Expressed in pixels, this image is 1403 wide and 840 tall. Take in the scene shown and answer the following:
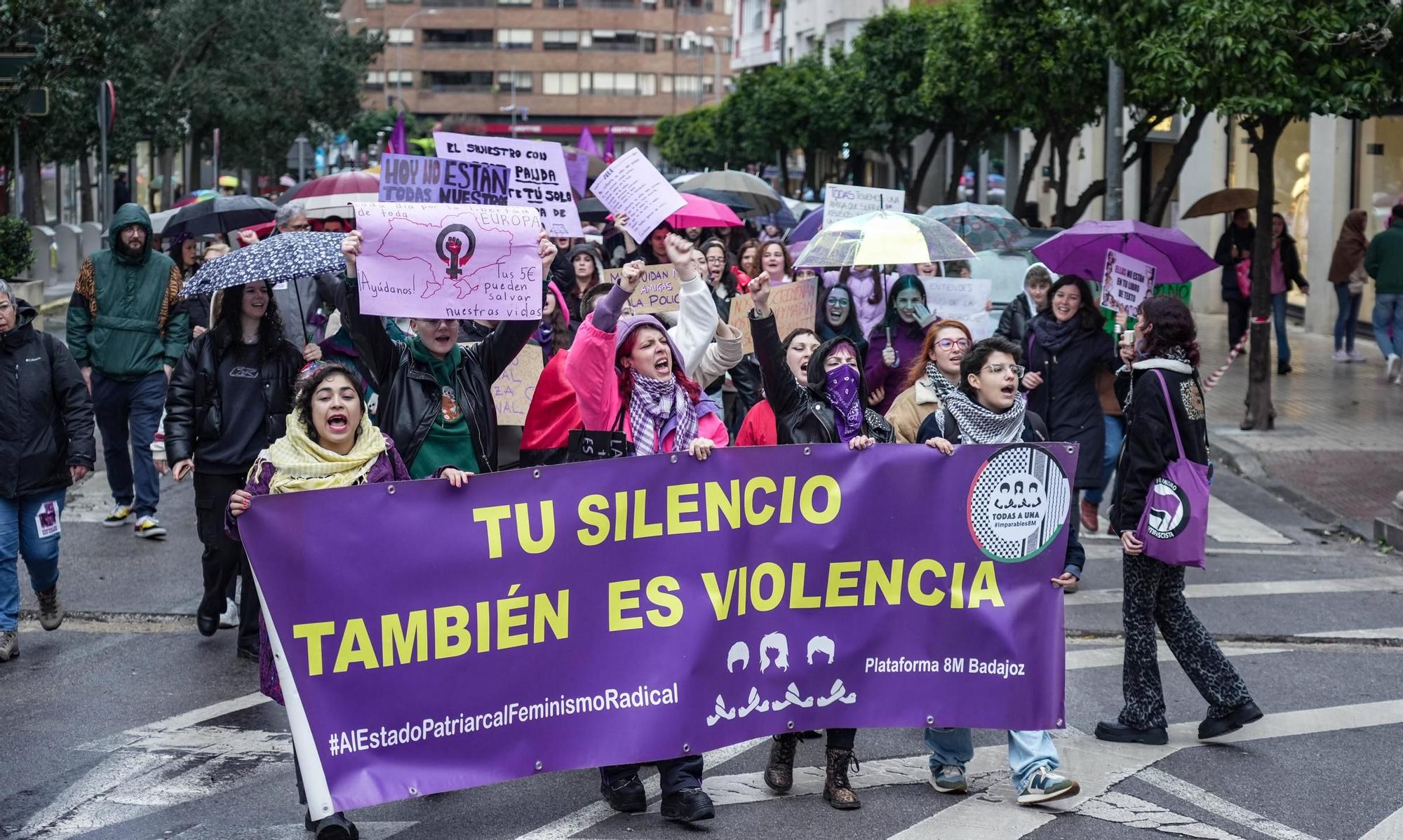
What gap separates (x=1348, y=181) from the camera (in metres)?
23.7

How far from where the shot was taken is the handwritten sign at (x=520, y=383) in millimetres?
9539

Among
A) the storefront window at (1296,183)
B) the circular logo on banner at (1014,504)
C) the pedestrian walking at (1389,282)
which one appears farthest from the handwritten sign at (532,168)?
the storefront window at (1296,183)

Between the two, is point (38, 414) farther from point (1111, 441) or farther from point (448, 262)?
point (1111, 441)

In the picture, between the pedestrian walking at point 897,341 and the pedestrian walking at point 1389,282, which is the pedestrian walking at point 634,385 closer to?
the pedestrian walking at point 897,341

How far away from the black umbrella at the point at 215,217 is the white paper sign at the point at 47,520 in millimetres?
6422

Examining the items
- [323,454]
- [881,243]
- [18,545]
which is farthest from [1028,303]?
[323,454]

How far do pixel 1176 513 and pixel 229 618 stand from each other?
15.4ft

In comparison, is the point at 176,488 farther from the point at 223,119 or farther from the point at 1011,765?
the point at 223,119

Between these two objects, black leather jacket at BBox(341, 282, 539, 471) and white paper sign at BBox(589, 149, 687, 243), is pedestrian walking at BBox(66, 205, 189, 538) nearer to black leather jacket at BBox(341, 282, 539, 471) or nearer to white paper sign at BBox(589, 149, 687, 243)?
white paper sign at BBox(589, 149, 687, 243)

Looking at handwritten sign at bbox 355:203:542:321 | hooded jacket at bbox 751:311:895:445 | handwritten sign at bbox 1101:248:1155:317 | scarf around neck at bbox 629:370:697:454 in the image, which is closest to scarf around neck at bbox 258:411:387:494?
handwritten sign at bbox 355:203:542:321

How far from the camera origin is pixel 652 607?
5809 mm

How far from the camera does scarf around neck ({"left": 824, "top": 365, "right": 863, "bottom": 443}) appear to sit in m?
6.33

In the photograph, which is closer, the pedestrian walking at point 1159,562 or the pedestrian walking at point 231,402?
the pedestrian walking at point 1159,562

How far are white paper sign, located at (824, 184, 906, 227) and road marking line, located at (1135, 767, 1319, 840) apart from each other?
631cm
